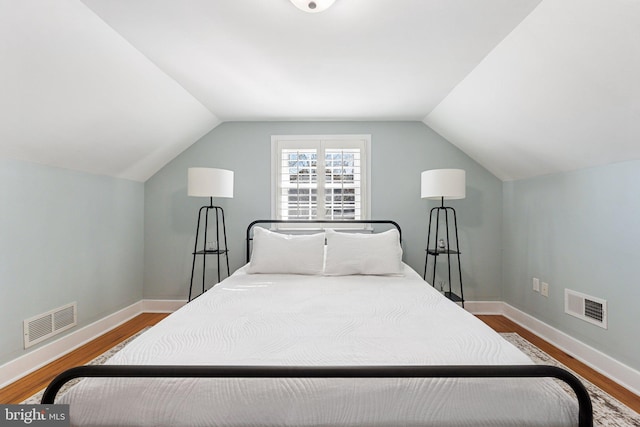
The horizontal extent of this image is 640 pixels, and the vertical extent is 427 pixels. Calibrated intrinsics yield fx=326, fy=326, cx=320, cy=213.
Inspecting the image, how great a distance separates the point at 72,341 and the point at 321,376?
287 cm

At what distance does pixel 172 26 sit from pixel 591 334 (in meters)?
3.67

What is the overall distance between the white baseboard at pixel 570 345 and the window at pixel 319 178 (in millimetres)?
1819

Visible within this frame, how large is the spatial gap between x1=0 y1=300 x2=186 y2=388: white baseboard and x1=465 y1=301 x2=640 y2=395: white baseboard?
11.9ft

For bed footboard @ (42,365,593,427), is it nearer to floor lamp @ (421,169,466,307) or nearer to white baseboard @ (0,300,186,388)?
white baseboard @ (0,300,186,388)

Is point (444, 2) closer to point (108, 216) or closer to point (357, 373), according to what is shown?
point (357, 373)

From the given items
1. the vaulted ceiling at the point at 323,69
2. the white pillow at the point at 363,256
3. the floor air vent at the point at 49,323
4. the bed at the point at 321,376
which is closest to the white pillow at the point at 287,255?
the white pillow at the point at 363,256

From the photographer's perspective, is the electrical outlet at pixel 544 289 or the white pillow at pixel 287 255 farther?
the electrical outlet at pixel 544 289

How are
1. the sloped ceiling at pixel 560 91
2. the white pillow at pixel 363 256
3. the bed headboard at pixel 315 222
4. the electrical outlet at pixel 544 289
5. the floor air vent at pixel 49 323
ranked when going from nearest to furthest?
the sloped ceiling at pixel 560 91, the floor air vent at pixel 49 323, the white pillow at pixel 363 256, the electrical outlet at pixel 544 289, the bed headboard at pixel 315 222

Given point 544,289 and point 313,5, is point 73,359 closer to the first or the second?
point 313,5

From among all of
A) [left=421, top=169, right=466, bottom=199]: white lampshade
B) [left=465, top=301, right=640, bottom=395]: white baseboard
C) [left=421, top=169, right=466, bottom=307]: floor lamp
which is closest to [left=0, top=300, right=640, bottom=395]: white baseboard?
[left=465, top=301, right=640, bottom=395]: white baseboard

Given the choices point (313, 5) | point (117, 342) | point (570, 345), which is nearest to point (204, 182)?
point (117, 342)

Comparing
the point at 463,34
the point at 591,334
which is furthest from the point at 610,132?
the point at 591,334

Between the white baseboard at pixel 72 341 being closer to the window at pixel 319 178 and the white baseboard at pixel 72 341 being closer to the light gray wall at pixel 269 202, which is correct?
the light gray wall at pixel 269 202

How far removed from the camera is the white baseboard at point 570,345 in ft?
7.24
